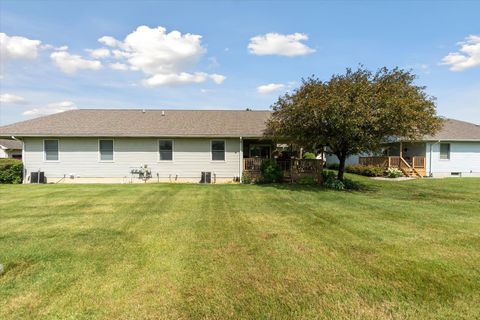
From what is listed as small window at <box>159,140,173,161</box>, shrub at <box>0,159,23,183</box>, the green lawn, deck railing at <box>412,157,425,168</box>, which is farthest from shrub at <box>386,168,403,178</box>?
shrub at <box>0,159,23,183</box>

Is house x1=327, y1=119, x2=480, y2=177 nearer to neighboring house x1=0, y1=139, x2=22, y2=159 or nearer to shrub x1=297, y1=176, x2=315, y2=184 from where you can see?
shrub x1=297, y1=176, x2=315, y2=184

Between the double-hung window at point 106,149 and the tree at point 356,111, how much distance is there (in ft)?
30.8

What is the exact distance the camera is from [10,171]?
53.8ft

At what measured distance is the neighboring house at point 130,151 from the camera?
16.7 m

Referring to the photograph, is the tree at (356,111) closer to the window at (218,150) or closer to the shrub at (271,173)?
the shrub at (271,173)

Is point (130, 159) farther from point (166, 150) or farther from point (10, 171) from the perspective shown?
point (10, 171)

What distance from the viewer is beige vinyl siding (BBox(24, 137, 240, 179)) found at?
1680 cm

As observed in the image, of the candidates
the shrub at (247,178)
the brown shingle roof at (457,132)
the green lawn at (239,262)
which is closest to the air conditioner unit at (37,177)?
the green lawn at (239,262)

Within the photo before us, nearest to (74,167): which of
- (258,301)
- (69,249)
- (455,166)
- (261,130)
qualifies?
(261,130)

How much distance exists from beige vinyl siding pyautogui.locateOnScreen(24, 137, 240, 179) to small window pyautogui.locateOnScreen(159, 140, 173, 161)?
0.74 feet

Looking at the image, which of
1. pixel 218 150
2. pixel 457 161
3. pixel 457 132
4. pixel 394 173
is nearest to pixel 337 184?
pixel 218 150

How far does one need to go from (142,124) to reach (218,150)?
4.93 metres

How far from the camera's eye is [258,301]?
3658mm

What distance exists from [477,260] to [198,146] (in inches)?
550
